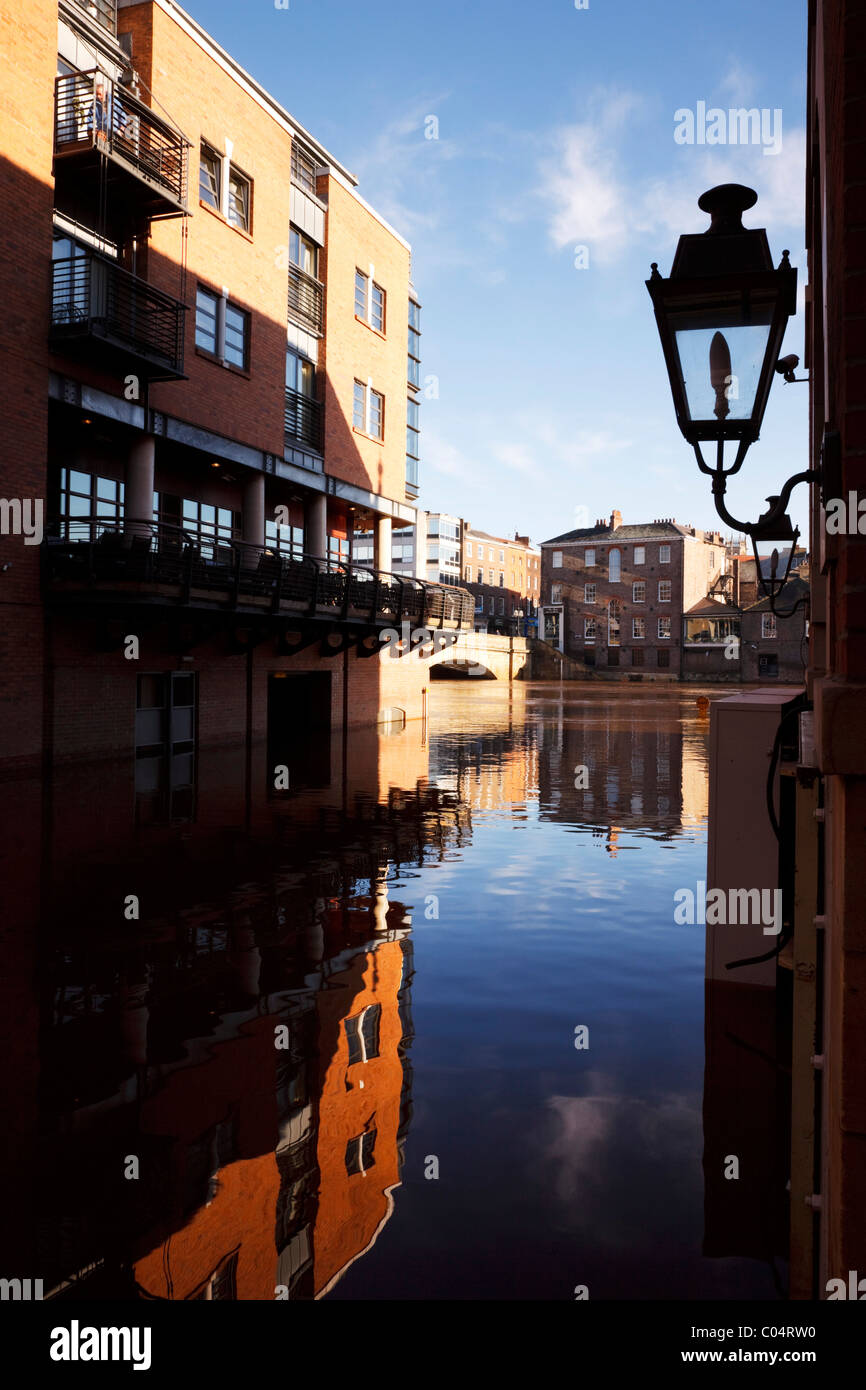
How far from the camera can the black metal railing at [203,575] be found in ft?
48.1

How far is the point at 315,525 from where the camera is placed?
24359 millimetres

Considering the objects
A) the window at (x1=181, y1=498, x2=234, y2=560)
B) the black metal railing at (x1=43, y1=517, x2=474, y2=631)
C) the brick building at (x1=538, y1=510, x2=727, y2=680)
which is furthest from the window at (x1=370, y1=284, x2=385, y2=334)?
the brick building at (x1=538, y1=510, x2=727, y2=680)

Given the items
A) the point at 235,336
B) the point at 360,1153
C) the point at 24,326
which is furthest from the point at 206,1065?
the point at 235,336

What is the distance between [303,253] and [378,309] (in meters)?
4.16

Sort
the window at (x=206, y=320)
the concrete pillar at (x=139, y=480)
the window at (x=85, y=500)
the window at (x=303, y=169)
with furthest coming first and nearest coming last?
the window at (x=303, y=169), the window at (x=206, y=320), the concrete pillar at (x=139, y=480), the window at (x=85, y=500)

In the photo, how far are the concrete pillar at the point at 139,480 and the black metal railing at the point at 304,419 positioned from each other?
5954 mm

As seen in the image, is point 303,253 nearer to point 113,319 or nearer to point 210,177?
point 210,177

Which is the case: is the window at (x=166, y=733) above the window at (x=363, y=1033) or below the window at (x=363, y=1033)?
above

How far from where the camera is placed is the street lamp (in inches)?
144

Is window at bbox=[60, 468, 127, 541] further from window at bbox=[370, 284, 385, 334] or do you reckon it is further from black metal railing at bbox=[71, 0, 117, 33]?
window at bbox=[370, 284, 385, 334]

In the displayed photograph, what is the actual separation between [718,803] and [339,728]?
64.3ft

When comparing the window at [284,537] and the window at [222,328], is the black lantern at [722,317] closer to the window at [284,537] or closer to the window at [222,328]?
the window at [222,328]

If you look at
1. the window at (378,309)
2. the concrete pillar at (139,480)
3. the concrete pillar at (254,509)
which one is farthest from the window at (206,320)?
the window at (378,309)
